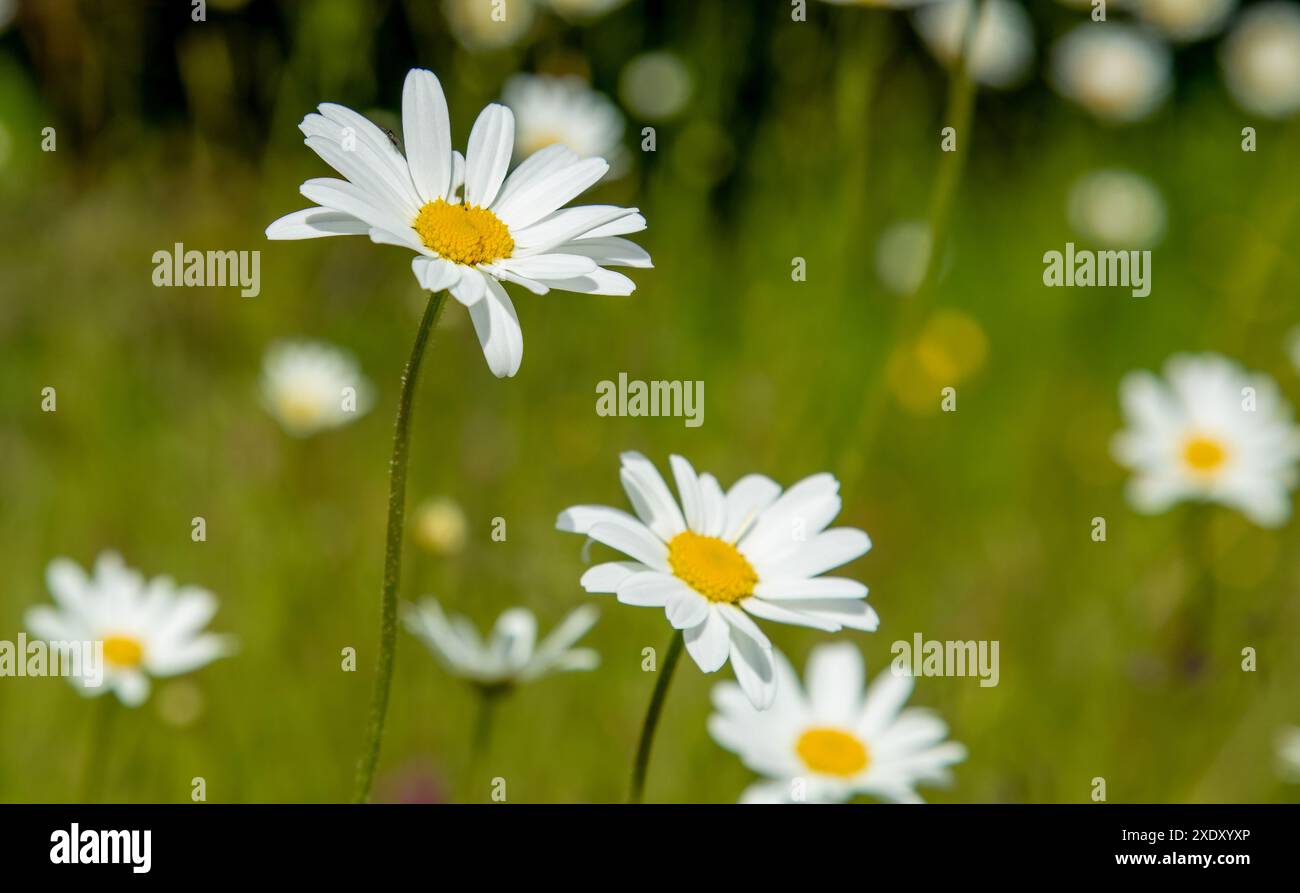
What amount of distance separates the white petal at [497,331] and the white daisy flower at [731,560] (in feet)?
0.39

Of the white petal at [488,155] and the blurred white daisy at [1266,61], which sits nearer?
the white petal at [488,155]

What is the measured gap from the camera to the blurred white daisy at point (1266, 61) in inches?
126

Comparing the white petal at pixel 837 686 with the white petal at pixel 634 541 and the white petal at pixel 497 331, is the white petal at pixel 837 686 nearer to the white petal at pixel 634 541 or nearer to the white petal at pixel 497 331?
the white petal at pixel 634 541

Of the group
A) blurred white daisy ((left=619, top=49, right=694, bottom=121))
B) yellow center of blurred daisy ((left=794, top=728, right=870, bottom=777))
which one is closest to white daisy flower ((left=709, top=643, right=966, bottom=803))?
yellow center of blurred daisy ((left=794, top=728, right=870, bottom=777))

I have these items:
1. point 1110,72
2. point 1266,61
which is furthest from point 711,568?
point 1266,61

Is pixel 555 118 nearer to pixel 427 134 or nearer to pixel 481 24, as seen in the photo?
pixel 481 24

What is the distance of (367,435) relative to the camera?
2.26 metres

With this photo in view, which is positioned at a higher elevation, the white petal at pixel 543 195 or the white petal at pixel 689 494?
the white petal at pixel 543 195

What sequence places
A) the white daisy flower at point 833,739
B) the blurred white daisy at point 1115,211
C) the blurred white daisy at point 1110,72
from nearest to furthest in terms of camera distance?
the white daisy flower at point 833,739, the blurred white daisy at point 1115,211, the blurred white daisy at point 1110,72

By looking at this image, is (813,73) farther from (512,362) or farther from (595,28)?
(512,362)

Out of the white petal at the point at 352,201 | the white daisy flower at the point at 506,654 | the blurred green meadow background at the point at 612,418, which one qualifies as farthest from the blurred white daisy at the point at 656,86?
the white petal at the point at 352,201

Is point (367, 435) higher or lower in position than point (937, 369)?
lower
